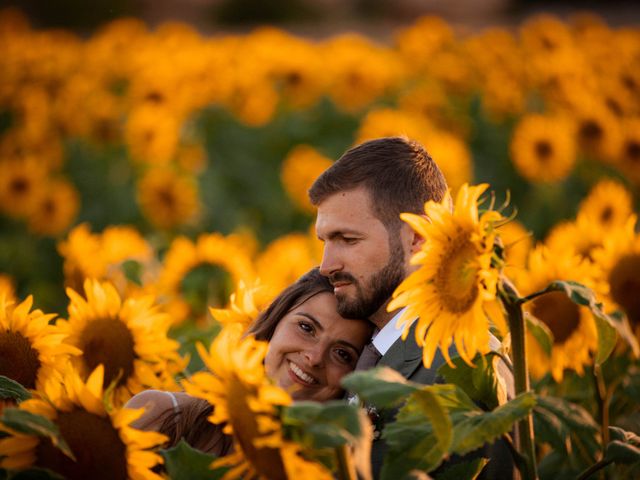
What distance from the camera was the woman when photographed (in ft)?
9.91

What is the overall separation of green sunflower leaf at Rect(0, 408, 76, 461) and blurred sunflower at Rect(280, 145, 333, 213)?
627cm

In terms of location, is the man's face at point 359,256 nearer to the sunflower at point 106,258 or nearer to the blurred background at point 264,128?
the sunflower at point 106,258

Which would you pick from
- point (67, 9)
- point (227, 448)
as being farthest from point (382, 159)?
point (67, 9)

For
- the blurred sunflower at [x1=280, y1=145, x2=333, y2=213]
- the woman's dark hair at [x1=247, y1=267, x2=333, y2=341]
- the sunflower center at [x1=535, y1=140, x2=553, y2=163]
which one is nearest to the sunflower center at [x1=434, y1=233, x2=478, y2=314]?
the woman's dark hair at [x1=247, y1=267, x2=333, y2=341]

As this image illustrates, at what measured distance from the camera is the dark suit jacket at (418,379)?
2.79 meters

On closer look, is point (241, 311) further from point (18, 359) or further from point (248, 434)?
point (248, 434)

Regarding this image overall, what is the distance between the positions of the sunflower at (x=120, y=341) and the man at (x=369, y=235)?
0.67 m

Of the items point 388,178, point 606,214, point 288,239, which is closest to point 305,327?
point 388,178

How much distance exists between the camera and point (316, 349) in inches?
122

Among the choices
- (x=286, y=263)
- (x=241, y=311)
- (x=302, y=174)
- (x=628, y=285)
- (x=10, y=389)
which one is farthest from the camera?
(x=302, y=174)

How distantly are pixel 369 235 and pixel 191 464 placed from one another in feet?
3.37

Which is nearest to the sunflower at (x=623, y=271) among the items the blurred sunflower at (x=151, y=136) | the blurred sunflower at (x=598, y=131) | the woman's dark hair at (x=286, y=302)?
the woman's dark hair at (x=286, y=302)

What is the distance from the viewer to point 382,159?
10.6ft

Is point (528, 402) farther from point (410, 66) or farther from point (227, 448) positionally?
point (410, 66)
